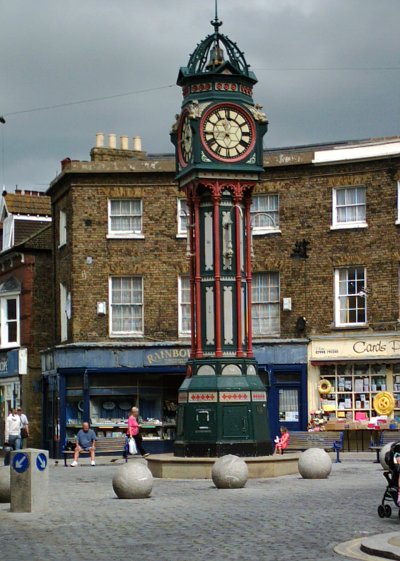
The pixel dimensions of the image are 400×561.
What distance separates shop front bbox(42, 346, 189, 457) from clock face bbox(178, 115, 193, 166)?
45.2 ft

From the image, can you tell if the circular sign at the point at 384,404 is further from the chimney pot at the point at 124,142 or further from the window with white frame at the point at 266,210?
the chimney pot at the point at 124,142

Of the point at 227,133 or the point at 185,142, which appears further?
the point at 185,142

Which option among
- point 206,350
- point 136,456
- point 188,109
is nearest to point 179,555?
point 206,350

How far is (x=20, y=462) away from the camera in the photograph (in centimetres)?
1928

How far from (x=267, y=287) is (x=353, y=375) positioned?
405 centimetres

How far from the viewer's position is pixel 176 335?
42281mm

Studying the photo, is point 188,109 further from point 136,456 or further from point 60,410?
point 60,410

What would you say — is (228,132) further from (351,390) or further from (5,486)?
(351,390)

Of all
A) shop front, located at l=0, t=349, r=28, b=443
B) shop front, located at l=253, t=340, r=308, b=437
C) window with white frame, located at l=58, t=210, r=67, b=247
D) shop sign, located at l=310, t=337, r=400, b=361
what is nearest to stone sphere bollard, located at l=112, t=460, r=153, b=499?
shop sign, located at l=310, t=337, r=400, b=361

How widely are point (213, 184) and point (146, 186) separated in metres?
15.1

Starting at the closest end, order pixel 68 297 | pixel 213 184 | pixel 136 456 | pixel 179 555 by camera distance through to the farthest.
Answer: pixel 179 555, pixel 213 184, pixel 136 456, pixel 68 297

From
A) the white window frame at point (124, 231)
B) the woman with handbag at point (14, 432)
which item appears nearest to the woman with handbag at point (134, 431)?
the woman with handbag at point (14, 432)

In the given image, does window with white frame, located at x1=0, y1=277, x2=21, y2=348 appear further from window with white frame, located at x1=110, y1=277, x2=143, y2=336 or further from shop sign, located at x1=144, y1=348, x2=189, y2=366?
shop sign, located at x1=144, y1=348, x2=189, y2=366

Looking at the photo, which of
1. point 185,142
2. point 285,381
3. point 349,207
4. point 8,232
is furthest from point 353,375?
point 8,232
